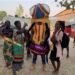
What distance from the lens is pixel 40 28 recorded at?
858 centimetres

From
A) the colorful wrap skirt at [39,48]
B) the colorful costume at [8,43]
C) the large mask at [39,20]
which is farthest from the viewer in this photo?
the colorful costume at [8,43]

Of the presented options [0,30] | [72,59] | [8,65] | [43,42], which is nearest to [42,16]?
[43,42]

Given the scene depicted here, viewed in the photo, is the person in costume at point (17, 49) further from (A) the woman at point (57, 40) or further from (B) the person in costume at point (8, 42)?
(A) the woman at point (57, 40)

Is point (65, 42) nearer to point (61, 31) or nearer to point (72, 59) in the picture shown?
point (61, 31)

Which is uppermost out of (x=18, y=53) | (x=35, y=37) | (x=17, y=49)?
(x=35, y=37)

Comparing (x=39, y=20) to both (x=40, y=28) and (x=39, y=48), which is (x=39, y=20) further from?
(x=39, y=48)

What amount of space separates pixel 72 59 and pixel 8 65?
334 centimetres

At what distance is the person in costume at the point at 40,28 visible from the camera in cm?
848

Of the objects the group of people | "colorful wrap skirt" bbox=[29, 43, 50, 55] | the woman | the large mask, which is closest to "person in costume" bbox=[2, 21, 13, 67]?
the group of people

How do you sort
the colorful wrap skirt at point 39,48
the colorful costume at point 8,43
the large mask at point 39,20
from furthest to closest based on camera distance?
the colorful costume at point 8,43, the colorful wrap skirt at point 39,48, the large mask at point 39,20

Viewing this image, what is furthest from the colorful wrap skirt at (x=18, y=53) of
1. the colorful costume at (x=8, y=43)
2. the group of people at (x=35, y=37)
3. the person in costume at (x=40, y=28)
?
the person in costume at (x=40, y=28)

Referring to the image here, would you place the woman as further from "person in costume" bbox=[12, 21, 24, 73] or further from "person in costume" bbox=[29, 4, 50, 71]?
"person in costume" bbox=[12, 21, 24, 73]

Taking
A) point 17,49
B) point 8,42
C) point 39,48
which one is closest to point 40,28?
point 39,48

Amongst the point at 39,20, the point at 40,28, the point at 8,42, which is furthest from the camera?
the point at 8,42
